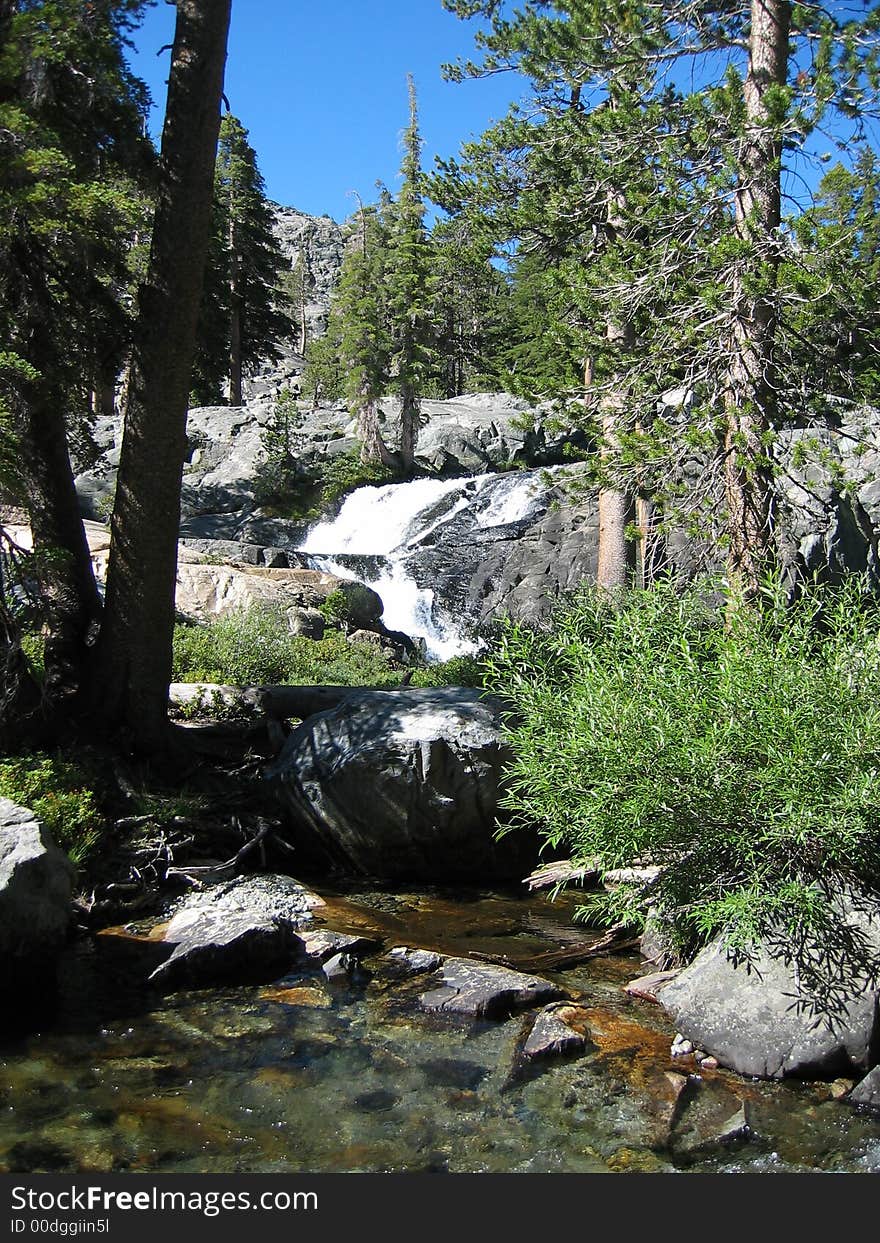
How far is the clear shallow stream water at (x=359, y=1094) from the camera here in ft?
15.6

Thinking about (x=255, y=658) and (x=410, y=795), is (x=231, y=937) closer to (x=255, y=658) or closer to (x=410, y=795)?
(x=410, y=795)

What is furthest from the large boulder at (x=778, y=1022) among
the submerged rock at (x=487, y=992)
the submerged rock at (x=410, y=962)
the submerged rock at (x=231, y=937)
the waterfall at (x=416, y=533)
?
the waterfall at (x=416, y=533)

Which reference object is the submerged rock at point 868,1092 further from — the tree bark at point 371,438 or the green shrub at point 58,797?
the tree bark at point 371,438

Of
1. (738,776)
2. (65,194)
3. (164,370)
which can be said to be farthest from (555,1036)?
(65,194)

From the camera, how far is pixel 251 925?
7.07 meters

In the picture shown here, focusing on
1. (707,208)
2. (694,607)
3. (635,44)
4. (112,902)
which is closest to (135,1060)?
(112,902)

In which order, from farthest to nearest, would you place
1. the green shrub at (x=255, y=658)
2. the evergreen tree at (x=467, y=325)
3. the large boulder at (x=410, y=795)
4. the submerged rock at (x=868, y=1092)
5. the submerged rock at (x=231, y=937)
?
the evergreen tree at (x=467, y=325), the green shrub at (x=255, y=658), the large boulder at (x=410, y=795), the submerged rock at (x=231, y=937), the submerged rock at (x=868, y=1092)

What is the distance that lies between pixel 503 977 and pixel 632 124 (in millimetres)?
7291

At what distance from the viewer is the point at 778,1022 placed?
5.60 meters

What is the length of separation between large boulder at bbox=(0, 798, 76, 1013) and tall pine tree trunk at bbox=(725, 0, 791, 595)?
5638 millimetres

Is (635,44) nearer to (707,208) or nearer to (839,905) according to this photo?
(707,208)

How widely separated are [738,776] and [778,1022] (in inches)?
55.9

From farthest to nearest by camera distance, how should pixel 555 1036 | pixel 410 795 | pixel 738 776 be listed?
1. pixel 410 795
2. pixel 555 1036
3. pixel 738 776

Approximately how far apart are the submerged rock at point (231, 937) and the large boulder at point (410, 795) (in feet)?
4.21
